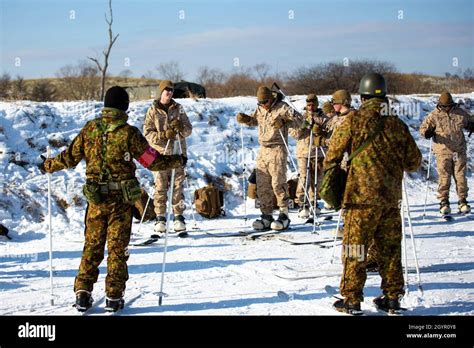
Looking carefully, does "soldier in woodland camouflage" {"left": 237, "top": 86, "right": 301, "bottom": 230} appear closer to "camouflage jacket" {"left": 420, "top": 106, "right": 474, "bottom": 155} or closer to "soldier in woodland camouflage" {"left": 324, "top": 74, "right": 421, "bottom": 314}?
"camouflage jacket" {"left": 420, "top": 106, "right": 474, "bottom": 155}

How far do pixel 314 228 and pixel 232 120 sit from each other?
695cm

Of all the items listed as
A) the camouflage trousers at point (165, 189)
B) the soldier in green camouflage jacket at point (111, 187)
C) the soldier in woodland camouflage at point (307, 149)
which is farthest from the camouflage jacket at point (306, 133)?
the soldier in green camouflage jacket at point (111, 187)

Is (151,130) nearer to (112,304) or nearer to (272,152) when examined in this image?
(272,152)

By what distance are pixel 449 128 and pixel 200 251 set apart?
5.93m

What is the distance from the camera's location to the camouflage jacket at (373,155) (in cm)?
542

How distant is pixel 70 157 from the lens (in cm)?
592

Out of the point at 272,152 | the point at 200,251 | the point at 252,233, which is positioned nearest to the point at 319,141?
the point at 272,152

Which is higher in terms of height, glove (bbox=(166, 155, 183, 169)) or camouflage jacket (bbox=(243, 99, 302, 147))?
camouflage jacket (bbox=(243, 99, 302, 147))

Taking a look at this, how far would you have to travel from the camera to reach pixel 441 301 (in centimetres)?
605

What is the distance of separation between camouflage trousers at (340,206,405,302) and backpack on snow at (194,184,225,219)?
6.68 meters

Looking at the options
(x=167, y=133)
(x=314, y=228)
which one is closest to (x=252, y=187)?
(x=314, y=228)

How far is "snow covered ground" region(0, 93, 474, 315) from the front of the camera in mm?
6191

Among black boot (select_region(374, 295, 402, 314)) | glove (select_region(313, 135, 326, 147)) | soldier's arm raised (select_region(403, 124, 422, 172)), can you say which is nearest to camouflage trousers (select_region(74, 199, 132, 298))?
black boot (select_region(374, 295, 402, 314))
